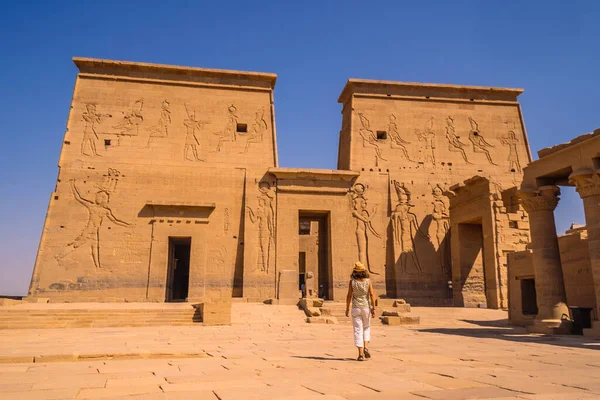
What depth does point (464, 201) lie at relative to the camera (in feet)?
57.0

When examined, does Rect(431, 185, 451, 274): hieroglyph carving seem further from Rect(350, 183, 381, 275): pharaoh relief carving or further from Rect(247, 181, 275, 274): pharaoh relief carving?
Rect(247, 181, 275, 274): pharaoh relief carving

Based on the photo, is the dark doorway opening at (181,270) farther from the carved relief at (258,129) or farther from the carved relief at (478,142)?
the carved relief at (478,142)

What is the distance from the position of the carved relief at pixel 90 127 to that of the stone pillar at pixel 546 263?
1538cm

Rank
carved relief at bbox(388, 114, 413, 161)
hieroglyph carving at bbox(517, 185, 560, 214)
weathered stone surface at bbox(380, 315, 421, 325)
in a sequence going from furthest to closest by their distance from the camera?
1. carved relief at bbox(388, 114, 413, 161)
2. weathered stone surface at bbox(380, 315, 421, 325)
3. hieroglyph carving at bbox(517, 185, 560, 214)

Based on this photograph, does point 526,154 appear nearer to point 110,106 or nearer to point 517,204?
point 517,204

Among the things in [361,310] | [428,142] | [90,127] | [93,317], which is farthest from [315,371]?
[428,142]

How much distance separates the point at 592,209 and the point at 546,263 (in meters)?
1.62

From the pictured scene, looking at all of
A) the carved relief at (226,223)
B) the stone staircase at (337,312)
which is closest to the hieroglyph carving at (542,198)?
the stone staircase at (337,312)

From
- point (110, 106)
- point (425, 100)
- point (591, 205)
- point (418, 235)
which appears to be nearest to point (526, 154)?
point (425, 100)

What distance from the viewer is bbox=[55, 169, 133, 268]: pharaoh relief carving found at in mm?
16375

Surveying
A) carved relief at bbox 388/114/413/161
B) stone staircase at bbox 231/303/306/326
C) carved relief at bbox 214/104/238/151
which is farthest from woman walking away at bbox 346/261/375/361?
carved relief at bbox 388/114/413/161

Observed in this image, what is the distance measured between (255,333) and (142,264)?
8687 millimetres

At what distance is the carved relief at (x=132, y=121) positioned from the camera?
18.1 m

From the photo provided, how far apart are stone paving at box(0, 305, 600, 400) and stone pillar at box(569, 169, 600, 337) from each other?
1.45 meters
